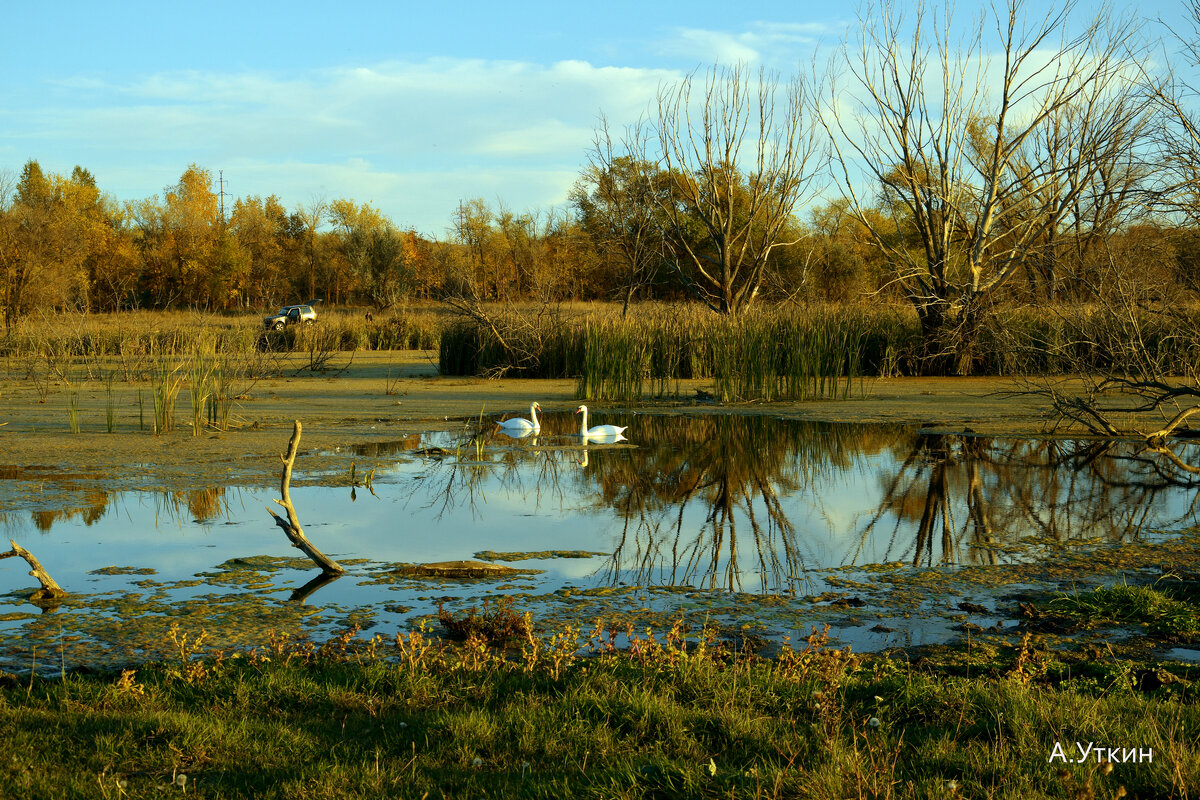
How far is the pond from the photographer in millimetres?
4723

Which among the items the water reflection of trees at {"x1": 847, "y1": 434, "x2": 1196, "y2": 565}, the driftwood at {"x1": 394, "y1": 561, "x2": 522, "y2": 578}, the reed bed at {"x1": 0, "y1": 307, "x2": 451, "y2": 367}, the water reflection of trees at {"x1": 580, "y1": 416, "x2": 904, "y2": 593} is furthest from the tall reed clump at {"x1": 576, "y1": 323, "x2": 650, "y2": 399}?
the driftwood at {"x1": 394, "y1": 561, "x2": 522, "y2": 578}

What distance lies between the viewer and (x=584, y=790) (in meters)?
2.70

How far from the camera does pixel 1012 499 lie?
25.7 feet

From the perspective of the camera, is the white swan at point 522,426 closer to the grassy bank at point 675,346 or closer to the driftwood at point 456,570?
the grassy bank at point 675,346

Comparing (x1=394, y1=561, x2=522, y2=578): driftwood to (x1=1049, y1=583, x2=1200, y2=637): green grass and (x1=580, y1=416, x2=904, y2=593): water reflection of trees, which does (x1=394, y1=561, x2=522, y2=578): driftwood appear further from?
(x1=1049, y1=583, x2=1200, y2=637): green grass

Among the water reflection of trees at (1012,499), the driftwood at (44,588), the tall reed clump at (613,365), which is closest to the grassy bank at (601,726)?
the driftwood at (44,588)

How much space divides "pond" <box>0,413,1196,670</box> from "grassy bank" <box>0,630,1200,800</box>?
623mm

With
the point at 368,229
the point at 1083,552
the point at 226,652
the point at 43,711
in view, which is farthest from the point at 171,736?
the point at 368,229

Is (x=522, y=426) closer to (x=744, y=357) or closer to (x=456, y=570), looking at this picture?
(x=744, y=357)

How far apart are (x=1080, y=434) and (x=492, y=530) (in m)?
7.67

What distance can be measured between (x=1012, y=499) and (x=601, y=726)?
575 centimetres

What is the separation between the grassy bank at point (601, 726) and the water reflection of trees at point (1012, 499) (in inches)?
96.7

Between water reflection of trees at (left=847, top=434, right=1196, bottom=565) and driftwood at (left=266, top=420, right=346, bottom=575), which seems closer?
driftwood at (left=266, top=420, right=346, bottom=575)

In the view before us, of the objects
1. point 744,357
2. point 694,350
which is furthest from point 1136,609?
point 694,350
